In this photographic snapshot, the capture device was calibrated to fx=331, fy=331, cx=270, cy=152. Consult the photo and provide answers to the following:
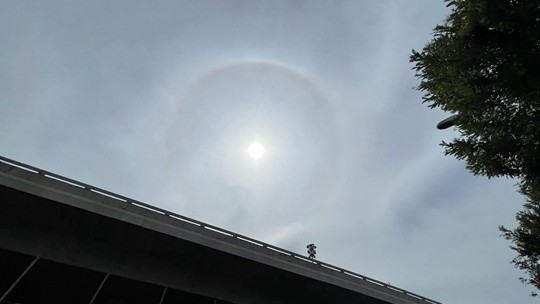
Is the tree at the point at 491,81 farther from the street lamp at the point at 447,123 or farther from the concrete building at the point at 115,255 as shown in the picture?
the concrete building at the point at 115,255

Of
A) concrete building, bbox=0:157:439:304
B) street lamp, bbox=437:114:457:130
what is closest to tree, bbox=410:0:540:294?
street lamp, bbox=437:114:457:130

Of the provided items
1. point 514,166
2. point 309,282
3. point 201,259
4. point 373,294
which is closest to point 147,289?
point 201,259

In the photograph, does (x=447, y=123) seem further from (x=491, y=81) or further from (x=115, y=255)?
(x=115, y=255)

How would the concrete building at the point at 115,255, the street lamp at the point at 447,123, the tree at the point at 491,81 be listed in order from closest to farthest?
the tree at the point at 491,81
the street lamp at the point at 447,123
the concrete building at the point at 115,255

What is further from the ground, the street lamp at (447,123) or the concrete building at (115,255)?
the street lamp at (447,123)

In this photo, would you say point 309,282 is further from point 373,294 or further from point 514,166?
point 514,166

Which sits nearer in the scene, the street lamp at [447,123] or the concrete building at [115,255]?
the street lamp at [447,123]

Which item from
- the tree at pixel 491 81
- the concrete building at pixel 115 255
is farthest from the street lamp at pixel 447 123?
the concrete building at pixel 115 255

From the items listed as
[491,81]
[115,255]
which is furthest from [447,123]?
[115,255]

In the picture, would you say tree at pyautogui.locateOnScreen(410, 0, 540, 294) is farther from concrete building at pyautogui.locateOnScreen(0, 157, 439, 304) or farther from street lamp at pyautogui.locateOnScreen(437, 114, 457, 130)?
concrete building at pyautogui.locateOnScreen(0, 157, 439, 304)
